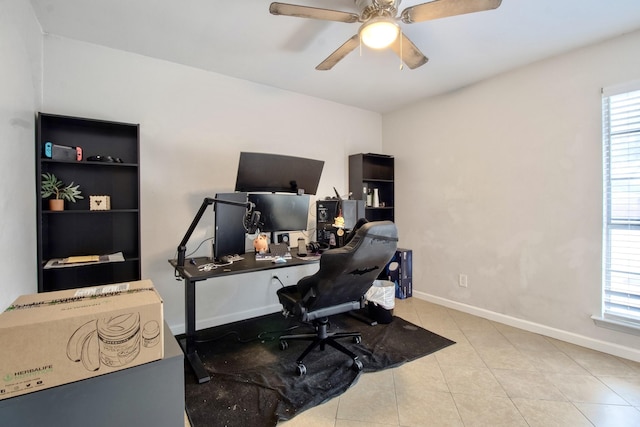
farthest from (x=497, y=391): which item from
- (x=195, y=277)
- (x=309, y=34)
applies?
→ (x=309, y=34)

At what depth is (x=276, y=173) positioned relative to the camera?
2805mm

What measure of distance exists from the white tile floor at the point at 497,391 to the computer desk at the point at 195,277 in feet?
2.84

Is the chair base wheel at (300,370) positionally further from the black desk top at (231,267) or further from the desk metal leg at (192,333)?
the black desk top at (231,267)

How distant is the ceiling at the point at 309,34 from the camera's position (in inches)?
74.4

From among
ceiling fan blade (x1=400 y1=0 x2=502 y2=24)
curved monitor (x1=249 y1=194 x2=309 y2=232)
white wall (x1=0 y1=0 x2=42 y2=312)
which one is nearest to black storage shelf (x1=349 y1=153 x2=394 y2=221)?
curved monitor (x1=249 y1=194 x2=309 y2=232)

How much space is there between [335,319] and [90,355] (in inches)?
97.6

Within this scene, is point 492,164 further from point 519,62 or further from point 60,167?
point 60,167

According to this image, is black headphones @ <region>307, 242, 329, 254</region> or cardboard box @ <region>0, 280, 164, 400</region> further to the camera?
black headphones @ <region>307, 242, 329, 254</region>

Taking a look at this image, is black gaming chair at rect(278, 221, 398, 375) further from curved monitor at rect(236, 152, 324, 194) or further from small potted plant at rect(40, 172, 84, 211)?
small potted plant at rect(40, 172, 84, 211)

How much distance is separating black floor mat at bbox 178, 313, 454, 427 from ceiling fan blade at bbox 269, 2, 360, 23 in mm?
2258

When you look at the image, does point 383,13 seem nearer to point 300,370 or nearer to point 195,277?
point 195,277

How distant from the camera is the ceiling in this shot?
74.4 inches

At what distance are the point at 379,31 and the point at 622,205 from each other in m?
2.33

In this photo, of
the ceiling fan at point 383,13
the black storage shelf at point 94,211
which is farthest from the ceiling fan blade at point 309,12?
the black storage shelf at point 94,211
